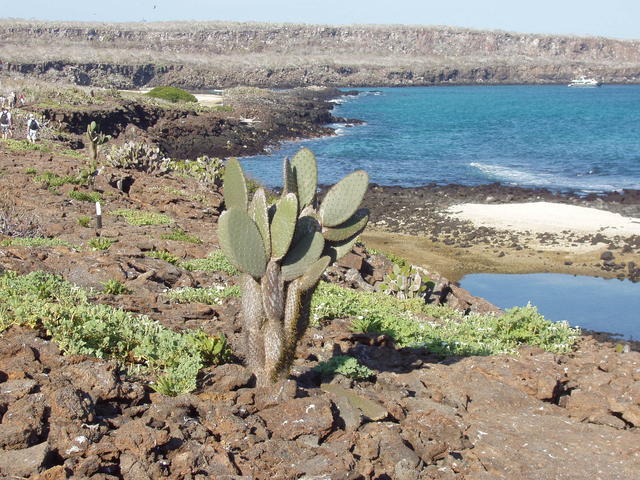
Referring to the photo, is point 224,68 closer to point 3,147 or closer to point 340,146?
point 340,146

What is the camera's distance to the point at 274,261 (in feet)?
20.5

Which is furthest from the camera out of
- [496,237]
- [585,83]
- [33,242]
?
[585,83]

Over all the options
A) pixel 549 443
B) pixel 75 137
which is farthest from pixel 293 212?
pixel 75 137

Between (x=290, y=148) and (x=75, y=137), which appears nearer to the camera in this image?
(x=75, y=137)

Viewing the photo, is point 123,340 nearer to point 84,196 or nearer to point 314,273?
point 314,273

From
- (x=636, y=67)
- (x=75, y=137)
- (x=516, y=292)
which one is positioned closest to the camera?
(x=516, y=292)

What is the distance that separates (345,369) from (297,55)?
138 metres

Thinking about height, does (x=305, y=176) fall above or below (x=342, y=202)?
above

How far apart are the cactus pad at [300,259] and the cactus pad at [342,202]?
0.40m

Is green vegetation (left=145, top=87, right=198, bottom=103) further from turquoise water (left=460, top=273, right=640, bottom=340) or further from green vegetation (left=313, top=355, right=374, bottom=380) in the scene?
green vegetation (left=313, top=355, right=374, bottom=380)

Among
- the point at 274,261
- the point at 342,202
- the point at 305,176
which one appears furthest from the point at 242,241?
the point at 342,202

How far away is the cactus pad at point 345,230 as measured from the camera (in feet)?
22.1

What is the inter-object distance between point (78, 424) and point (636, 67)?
158420 millimetres

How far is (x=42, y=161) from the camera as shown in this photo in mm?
19578
